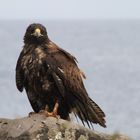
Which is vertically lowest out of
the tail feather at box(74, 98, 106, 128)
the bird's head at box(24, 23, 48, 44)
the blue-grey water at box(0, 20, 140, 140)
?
the blue-grey water at box(0, 20, 140, 140)

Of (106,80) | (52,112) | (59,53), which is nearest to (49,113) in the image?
(52,112)

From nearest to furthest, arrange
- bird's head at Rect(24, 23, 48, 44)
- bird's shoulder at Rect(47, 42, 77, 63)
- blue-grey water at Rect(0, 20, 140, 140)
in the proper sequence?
bird's shoulder at Rect(47, 42, 77, 63), bird's head at Rect(24, 23, 48, 44), blue-grey water at Rect(0, 20, 140, 140)

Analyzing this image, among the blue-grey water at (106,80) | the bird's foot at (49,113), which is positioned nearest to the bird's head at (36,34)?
the bird's foot at (49,113)

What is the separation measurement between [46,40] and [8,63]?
120059mm

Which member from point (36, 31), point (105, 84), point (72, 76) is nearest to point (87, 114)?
point (72, 76)

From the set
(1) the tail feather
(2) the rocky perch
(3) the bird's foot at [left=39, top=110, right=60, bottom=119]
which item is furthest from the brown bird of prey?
(2) the rocky perch

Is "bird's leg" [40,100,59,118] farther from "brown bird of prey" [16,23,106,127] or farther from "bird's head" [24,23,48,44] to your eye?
"bird's head" [24,23,48,44]

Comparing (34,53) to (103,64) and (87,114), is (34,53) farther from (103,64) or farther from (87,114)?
(103,64)

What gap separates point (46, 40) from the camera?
15617 millimetres

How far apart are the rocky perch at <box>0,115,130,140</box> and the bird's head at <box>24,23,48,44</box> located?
1.91m

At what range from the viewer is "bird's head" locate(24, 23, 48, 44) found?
1552cm

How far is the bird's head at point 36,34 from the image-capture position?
15.5m

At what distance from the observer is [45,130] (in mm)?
13570

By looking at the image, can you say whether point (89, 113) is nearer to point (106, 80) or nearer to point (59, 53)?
point (59, 53)
